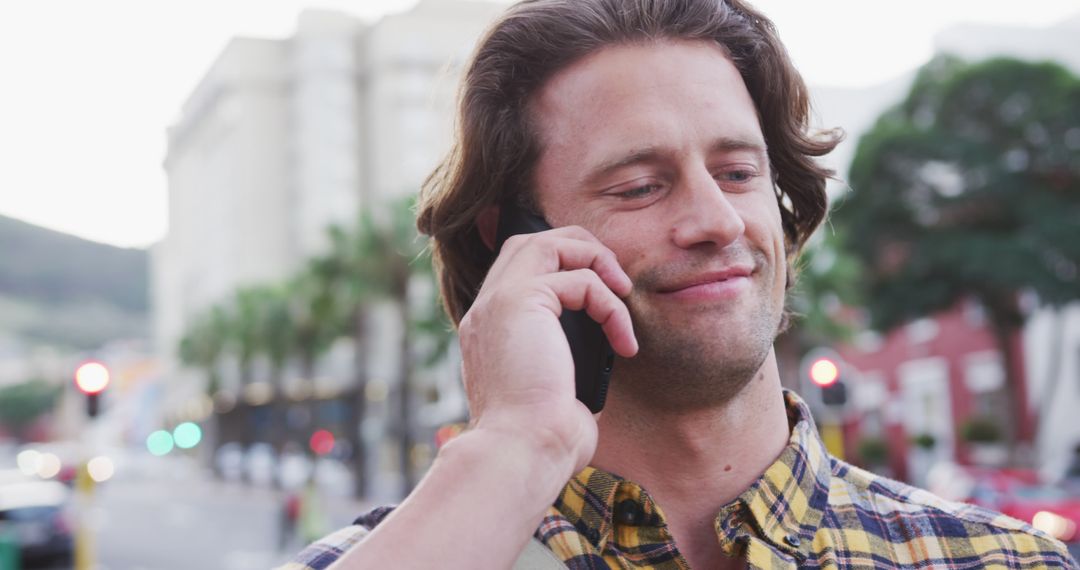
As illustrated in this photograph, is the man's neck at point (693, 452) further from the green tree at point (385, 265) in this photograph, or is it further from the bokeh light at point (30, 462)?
the bokeh light at point (30, 462)

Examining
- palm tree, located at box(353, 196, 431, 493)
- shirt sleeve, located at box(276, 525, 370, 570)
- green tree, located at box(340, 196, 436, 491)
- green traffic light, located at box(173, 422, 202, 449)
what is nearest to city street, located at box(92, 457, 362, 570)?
green traffic light, located at box(173, 422, 202, 449)

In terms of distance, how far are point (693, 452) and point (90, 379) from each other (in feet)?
38.8

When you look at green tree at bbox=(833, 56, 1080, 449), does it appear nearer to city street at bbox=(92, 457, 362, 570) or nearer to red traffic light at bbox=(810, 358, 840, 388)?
red traffic light at bbox=(810, 358, 840, 388)

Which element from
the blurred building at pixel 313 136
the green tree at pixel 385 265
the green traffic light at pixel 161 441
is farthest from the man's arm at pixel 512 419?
the green traffic light at pixel 161 441

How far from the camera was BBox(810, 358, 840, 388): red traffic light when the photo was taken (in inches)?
674

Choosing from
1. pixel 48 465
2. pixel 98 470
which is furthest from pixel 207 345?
pixel 98 470

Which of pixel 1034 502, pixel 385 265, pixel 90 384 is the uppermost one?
pixel 385 265

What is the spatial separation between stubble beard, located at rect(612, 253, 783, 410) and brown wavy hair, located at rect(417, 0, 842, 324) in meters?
0.47

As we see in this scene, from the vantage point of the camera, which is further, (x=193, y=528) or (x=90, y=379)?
(x=193, y=528)

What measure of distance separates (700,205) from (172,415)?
103 m

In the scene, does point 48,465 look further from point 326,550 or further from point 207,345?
point 326,550

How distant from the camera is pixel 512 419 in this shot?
4.90ft

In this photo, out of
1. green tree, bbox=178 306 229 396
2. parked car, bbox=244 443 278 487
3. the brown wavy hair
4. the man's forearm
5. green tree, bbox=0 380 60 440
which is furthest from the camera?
green tree, bbox=0 380 60 440

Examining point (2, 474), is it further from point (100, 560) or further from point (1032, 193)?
point (1032, 193)
